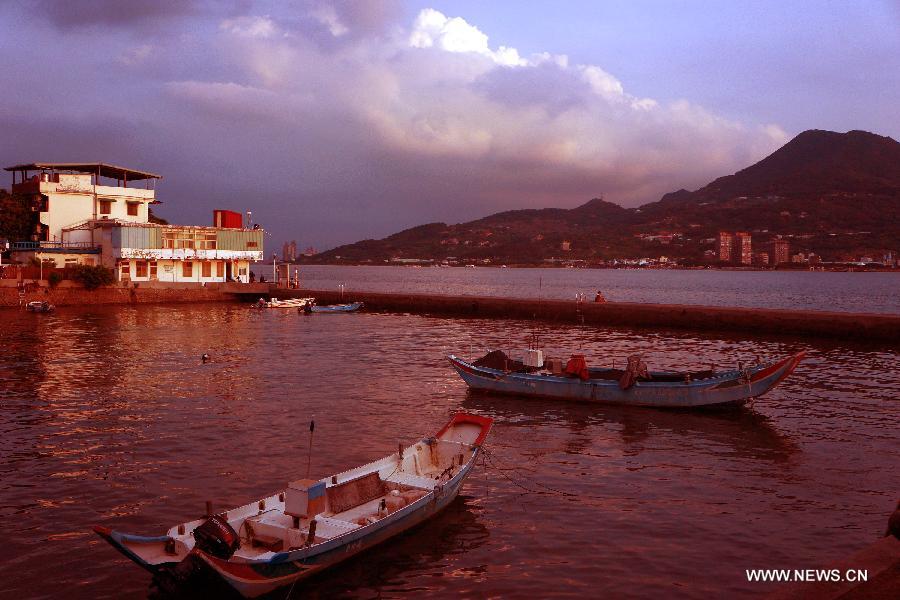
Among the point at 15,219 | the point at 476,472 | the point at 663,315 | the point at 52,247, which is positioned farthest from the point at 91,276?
the point at 476,472

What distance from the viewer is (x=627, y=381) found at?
85.0 feet

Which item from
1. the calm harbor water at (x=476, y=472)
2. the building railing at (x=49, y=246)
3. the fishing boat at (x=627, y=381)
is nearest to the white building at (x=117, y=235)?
the building railing at (x=49, y=246)

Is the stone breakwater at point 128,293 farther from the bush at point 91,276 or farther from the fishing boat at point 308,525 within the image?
the fishing boat at point 308,525

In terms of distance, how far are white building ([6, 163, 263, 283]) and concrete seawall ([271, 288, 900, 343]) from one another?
43.0 feet

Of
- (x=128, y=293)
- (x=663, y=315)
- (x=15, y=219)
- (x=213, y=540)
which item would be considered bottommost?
(x=213, y=540)

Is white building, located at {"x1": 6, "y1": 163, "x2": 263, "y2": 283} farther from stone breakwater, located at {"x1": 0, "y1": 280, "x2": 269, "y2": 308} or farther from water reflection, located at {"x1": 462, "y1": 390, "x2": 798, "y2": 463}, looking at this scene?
water reflection, located at {"x1": 462, "y1": 390, "x2": 798, "y2": 463}

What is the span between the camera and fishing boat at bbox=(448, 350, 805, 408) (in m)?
25.2

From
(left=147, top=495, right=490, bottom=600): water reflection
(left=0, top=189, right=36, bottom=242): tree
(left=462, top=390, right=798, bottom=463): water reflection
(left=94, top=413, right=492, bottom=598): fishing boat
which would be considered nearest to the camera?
(left=94, top=413, right=492, bottom=598): fishing boat

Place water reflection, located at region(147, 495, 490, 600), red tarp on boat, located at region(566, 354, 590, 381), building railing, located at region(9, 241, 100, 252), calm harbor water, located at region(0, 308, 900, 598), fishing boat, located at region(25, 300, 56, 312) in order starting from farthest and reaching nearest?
1. building railing, located at region(9, 241, 100, 252)
2. fishing boat, located at region(25, 300, 56, 312)
3. red tarp on boat, located at region(566, 354, 590, 381)
4. calm harbor water, located at region(0, 308, 900, 598)
5. water reflection, located at region(147, 495, 490, 600)

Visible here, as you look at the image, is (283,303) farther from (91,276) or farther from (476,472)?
(476,472)

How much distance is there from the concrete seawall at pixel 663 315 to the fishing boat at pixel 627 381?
82.5 ft

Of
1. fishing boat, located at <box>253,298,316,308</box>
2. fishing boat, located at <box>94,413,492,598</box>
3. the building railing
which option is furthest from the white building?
fishing boat, located at <box>94,413,492,598</box>

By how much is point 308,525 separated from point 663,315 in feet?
156

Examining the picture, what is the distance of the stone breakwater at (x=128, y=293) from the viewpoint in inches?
2514
